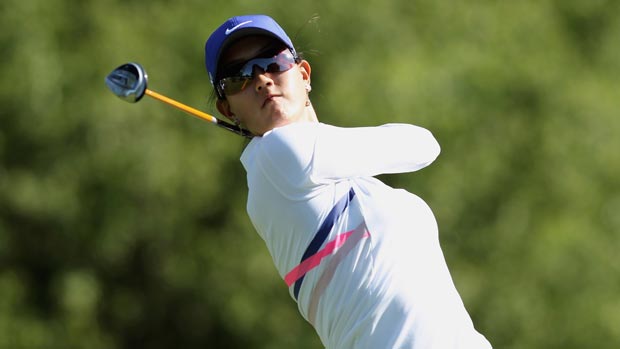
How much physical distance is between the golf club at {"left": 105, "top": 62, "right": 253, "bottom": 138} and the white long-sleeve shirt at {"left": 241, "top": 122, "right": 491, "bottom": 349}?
27 cm

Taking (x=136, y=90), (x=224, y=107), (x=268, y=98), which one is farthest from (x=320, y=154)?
(x=136, y=90)

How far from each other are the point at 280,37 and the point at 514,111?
9567 mm

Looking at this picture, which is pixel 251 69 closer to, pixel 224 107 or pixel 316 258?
pixel 224 107

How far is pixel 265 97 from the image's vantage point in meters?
3.62

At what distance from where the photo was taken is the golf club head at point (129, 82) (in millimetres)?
3803

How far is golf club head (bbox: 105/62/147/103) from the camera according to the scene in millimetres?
3803

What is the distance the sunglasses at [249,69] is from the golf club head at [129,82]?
0.27 metres

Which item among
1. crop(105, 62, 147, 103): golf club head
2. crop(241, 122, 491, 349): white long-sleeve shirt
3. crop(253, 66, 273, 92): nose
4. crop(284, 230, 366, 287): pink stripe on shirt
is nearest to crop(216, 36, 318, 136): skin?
crop(253, 66, 273, 92): nose

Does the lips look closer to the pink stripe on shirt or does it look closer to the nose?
the nose

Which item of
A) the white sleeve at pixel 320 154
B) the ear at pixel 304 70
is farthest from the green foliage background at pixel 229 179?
the white sleeve at pixel 320 154

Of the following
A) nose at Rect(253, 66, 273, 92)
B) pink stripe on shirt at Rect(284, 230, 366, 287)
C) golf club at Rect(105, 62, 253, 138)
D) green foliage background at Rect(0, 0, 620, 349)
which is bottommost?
green foliage background at Rect(0, 0, 620, 349)

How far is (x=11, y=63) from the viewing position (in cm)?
1215

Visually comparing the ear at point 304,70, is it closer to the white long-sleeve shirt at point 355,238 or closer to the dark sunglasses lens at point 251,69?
the dark sunglasses lens at point 251,69

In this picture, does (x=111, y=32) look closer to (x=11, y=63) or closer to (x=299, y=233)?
(x=11, y=63)
